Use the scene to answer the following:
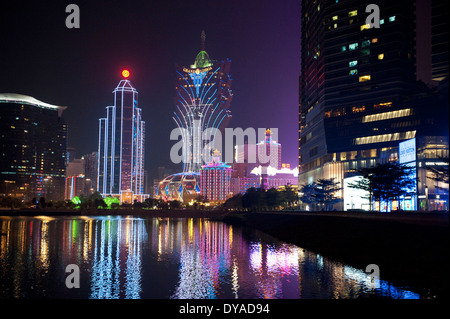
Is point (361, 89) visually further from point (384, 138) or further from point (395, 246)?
point (395, 246)

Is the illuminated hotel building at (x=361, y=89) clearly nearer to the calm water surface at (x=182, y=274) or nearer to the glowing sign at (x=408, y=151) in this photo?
the glowing sign at (x=408, y=151)

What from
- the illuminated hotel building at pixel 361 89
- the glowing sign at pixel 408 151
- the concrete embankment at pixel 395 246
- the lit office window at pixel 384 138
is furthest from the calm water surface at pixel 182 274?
the illuminated hotel building at pixel 361 89

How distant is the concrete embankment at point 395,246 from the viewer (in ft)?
103

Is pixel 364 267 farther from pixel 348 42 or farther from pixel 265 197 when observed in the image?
pixel 348 42

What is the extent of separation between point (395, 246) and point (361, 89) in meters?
140

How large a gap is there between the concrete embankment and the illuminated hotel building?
88062mm

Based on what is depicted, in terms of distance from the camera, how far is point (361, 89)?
167250 millimetres

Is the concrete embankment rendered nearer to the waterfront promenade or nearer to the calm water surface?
the waterfront promenade

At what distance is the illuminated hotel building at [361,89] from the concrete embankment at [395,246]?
8806cm

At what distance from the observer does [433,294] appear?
28578 millimetres

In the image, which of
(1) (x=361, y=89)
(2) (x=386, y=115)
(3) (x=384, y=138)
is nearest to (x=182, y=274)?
(3) (x=384, y=138)

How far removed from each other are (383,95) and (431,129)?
37091mm

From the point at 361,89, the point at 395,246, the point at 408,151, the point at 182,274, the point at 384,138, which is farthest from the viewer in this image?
the point at 361,89

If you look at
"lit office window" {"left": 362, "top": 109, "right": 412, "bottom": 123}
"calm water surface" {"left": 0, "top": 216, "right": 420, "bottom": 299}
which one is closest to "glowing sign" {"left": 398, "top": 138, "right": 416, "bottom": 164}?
"lit office window" {"left": 362, "top": 109, "right": 412, "bottom": 123}
